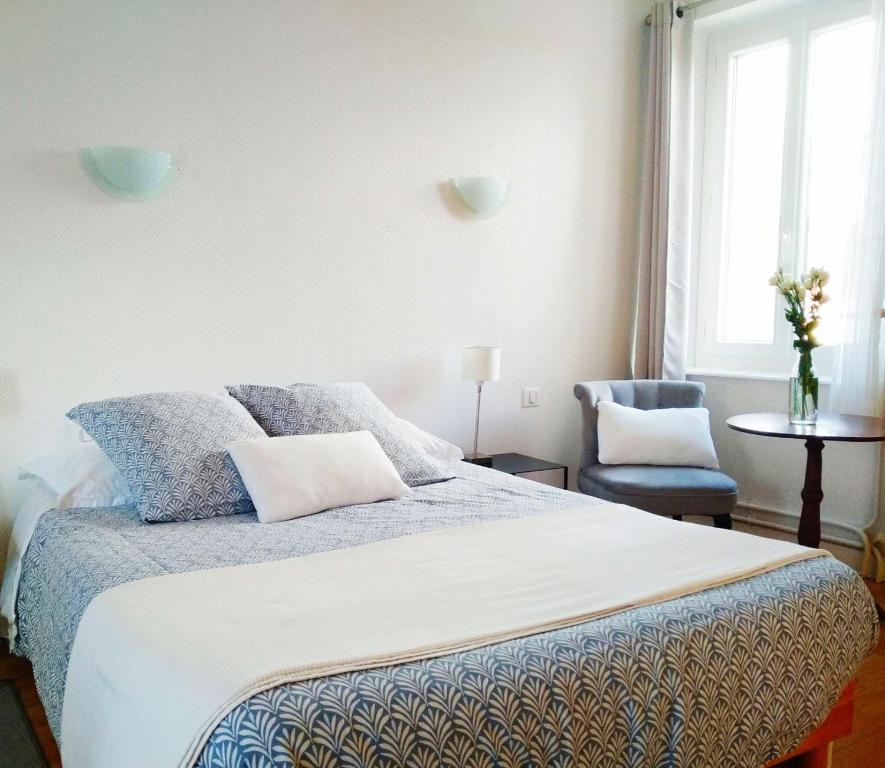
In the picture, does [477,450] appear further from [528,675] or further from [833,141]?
[528,675]

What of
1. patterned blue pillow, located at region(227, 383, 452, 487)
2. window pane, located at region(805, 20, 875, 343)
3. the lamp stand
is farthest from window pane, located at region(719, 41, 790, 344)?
patterned blue pillow, located at region(227, 383, 452, 487)

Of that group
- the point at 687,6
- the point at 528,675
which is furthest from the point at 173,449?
the point at 687,6

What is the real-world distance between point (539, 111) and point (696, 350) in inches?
57.6

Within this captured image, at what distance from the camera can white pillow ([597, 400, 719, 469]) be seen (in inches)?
138

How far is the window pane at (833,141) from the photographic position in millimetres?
3521

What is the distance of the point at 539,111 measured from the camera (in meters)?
3.78

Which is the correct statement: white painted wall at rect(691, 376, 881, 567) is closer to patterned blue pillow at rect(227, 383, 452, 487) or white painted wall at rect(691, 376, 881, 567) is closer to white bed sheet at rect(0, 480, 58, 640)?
patterned blue pillow at rect(227, 383, 452, 487)

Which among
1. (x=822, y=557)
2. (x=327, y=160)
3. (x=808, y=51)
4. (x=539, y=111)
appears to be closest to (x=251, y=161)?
(x=327, y=160)

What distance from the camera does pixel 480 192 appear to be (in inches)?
140

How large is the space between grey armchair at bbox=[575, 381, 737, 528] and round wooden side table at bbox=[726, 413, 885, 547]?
30 centimetres

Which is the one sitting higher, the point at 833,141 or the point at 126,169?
the point at 833,141

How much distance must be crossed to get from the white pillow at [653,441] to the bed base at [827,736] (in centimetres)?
166

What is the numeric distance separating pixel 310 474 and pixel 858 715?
1.72 metres

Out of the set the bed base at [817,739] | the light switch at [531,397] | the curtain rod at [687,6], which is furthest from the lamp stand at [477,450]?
the curtain rod at [687,6]
